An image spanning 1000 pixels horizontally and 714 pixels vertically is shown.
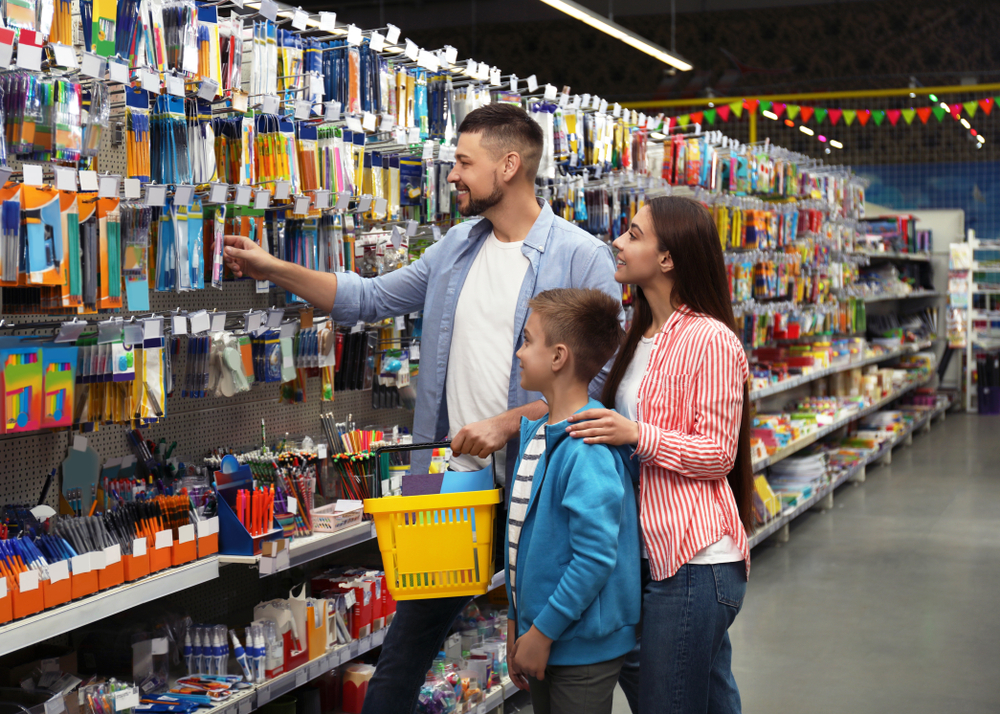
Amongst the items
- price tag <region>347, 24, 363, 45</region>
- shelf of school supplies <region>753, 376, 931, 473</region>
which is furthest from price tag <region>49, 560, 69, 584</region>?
shelf of school supplies <region>753, 376, 931, 473</region>

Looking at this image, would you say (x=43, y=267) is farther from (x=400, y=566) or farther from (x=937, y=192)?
(x=937, y=192)

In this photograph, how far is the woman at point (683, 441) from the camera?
6.49ft

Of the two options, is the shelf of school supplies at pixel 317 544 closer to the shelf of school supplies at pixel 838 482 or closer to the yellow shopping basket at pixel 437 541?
the yellow shopping basket at pixel 437 541

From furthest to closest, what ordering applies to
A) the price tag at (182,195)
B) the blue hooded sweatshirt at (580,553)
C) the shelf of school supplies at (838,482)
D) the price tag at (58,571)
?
the shelf of school supplies at (838,482), the price tag at (182,195), the price tag at (58,571), the blue hooded sweatshirt at (580,553)

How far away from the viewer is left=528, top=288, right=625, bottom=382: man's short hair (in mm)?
2020

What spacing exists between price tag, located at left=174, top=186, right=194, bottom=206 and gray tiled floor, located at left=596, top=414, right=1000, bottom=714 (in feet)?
8.16

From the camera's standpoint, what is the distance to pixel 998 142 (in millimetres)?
14039

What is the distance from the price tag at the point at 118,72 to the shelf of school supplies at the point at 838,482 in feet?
14.0

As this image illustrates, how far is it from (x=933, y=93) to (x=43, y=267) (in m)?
13.6

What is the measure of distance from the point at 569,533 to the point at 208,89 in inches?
62.7

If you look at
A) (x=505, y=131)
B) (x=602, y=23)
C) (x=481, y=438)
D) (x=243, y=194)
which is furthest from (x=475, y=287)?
(x=602, y=23)

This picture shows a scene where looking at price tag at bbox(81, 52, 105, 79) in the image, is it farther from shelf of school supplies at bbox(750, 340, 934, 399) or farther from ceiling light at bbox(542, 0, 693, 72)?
ceiling light at bbox(542, 0, 693, 72)

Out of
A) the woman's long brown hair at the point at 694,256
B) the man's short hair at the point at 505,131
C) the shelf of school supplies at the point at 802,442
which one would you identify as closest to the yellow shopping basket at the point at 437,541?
the woman's long brown hair at the point at 694,256

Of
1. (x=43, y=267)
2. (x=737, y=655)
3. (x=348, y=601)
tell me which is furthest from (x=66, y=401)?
(x=737, y=655)
